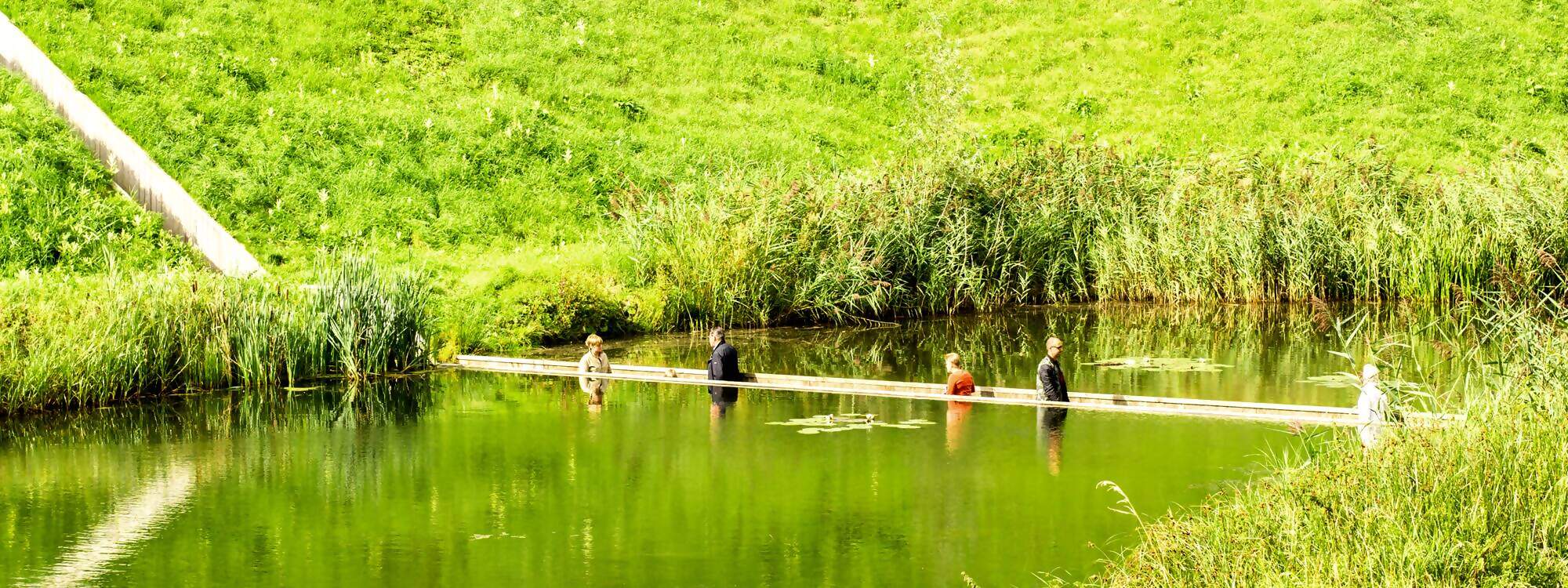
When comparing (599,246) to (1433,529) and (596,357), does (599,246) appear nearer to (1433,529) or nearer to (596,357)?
(596,357)

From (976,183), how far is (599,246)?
612 centimetres

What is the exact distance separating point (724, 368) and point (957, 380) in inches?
110

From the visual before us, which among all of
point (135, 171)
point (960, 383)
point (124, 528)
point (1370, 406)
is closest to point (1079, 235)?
point (960, 383)

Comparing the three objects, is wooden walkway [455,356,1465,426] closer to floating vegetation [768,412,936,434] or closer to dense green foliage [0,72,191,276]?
floating vegetation [768,412,936,434]

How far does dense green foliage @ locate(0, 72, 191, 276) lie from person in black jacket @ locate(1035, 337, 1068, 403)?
12.0m

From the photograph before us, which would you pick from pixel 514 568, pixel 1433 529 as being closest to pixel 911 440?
pixel 514 568

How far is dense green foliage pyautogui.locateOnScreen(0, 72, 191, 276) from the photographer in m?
20.6

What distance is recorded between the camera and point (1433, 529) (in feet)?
26.5

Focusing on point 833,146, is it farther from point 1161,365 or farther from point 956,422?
point 956,422

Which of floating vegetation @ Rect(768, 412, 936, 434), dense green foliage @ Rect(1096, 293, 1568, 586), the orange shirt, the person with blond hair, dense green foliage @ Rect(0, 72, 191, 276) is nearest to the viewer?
dense green foliage @ Rect(1096, 293, 1568, 586)

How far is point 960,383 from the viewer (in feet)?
53.7

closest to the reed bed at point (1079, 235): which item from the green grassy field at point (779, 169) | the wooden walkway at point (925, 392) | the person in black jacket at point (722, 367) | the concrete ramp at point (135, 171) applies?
the green grassy field at point (779, 169)

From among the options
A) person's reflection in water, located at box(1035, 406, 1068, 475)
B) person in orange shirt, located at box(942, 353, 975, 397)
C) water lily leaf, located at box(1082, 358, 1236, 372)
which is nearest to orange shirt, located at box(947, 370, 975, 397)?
person in orange shirt, located at box(942, 353, 975, 397)

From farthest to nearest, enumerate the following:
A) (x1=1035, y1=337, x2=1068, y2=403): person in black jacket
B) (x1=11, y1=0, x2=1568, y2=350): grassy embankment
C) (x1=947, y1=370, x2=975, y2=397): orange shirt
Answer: (x1=11, y1=0, x2=1568, y2=350): grassy embankment, (x1=947, y1=370, x2=975, y2=397): orange shirt, (x1=1035, y1=337, x2=1068, y2=403): person in black jacket
